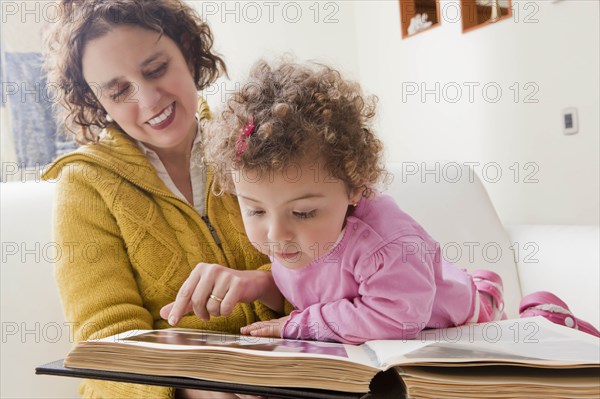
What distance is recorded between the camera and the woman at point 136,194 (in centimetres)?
120

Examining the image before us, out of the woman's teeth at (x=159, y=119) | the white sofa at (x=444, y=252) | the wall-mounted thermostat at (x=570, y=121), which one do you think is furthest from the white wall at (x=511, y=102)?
the woman's teeth at (x=159, y=119)

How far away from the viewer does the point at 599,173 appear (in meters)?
2.00

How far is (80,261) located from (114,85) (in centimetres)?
34

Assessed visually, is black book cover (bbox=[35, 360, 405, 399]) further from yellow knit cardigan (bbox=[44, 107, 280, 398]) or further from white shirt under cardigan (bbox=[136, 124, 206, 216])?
white shirt under cardigan (bbox=[136, 124, 206, 216])

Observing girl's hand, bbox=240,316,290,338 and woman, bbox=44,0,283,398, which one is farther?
woman, bbox=44,0,283,398

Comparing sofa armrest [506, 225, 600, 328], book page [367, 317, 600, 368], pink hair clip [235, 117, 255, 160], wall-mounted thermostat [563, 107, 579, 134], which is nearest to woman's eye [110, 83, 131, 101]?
pink hair clip [235, 117, 255, 160]

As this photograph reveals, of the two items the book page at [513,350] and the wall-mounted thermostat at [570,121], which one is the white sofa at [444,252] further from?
the book page at [513,350]

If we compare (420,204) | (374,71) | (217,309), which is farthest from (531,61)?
(217,309)

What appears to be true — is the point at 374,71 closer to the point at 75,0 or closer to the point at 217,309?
the point at 75,0

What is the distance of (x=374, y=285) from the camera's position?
1021 mm

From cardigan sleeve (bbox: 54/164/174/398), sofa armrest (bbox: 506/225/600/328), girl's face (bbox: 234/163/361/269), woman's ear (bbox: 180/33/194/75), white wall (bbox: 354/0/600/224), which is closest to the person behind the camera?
girl's face (bbox: 234/163/361/269)

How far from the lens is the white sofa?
146 centimetres

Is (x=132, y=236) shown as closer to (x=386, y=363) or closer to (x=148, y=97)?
→ (x=148, y=97)

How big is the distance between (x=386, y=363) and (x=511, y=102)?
1841 millimetres
